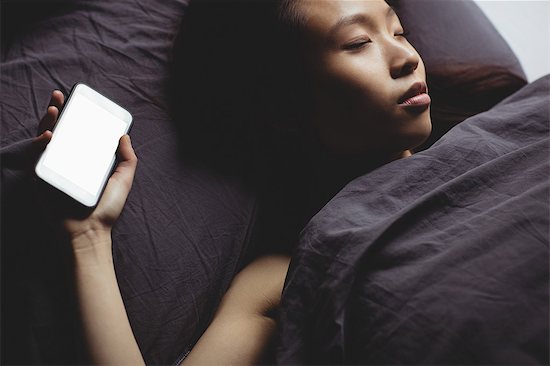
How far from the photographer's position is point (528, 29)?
133 cm

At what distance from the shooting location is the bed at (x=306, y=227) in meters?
0.65

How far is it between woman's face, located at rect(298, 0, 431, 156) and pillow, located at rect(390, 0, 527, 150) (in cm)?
17

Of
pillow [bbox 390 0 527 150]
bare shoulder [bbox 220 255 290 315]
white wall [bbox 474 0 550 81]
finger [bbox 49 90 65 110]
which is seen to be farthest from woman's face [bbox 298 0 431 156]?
white wall [bbox 474 0 550 81]

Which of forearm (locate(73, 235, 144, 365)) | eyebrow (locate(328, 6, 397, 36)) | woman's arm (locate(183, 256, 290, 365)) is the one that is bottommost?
woman's arm (locate(183, 256, 290, 365))

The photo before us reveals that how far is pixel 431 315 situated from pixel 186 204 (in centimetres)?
44

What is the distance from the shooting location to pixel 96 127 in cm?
80

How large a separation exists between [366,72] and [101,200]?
0.46 m

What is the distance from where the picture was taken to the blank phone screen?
734mm

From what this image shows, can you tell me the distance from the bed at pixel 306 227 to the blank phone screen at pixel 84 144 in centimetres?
8

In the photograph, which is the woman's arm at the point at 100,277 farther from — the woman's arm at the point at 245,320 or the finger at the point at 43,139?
the woman's arm at the point at 245,320

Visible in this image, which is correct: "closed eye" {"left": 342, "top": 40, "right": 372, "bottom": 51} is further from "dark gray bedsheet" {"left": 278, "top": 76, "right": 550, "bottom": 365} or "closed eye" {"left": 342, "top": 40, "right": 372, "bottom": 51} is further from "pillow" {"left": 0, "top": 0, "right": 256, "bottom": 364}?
"pillow" {"left": 0, "top": 0, "right": 256, "bottom": 364}

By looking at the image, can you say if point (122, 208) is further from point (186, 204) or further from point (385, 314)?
point (385, 314)

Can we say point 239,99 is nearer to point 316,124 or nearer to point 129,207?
point 316,124

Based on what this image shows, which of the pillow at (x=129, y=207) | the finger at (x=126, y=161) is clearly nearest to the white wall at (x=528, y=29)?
the pillow at (x=129, y=207)
